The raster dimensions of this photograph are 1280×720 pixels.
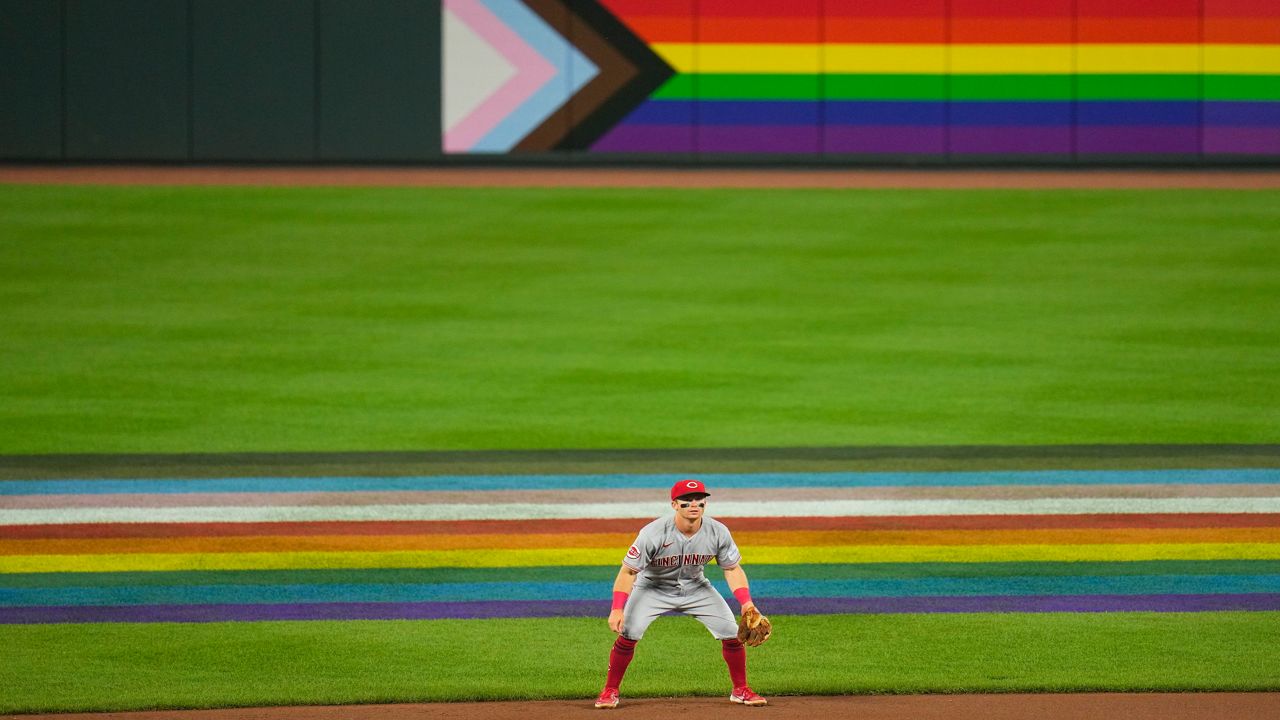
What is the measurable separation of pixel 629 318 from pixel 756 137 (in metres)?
9.87

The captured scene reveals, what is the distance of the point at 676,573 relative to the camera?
8.27 meters

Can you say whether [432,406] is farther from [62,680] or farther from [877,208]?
[877,208]

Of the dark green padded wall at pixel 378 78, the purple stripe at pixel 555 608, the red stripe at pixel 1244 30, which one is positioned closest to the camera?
the purple stripe at pixel 555 608

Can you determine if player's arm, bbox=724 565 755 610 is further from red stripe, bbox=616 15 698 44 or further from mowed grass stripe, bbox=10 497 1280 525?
red stripe, bbox=616 15 698 44

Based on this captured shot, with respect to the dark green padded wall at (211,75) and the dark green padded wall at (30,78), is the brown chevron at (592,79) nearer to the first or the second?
the dark green padded wall at (211,75)

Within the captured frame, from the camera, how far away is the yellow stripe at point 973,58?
29047 mm

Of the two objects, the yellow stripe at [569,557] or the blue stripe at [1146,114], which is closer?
the yellow stripe at [569,557]

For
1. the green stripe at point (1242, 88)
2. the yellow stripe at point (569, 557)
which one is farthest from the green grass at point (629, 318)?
the yellow stripe at point (569, 557)

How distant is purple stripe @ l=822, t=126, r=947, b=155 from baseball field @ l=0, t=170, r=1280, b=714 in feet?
8.12

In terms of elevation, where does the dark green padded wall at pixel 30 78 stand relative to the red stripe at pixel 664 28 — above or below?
below

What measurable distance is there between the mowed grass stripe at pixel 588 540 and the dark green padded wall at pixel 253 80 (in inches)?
699

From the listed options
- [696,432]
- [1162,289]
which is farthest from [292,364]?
[1162,289]

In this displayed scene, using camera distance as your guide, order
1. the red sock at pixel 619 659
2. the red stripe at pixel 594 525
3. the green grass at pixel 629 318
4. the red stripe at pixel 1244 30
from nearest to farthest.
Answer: the red sock at pixel 619 659 < the red stripe at pixel 594 525 < the green grass at pixel 629 318 < the red stripe at pixel 1244 30

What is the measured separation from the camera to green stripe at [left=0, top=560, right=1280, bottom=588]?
1120 centimetres
